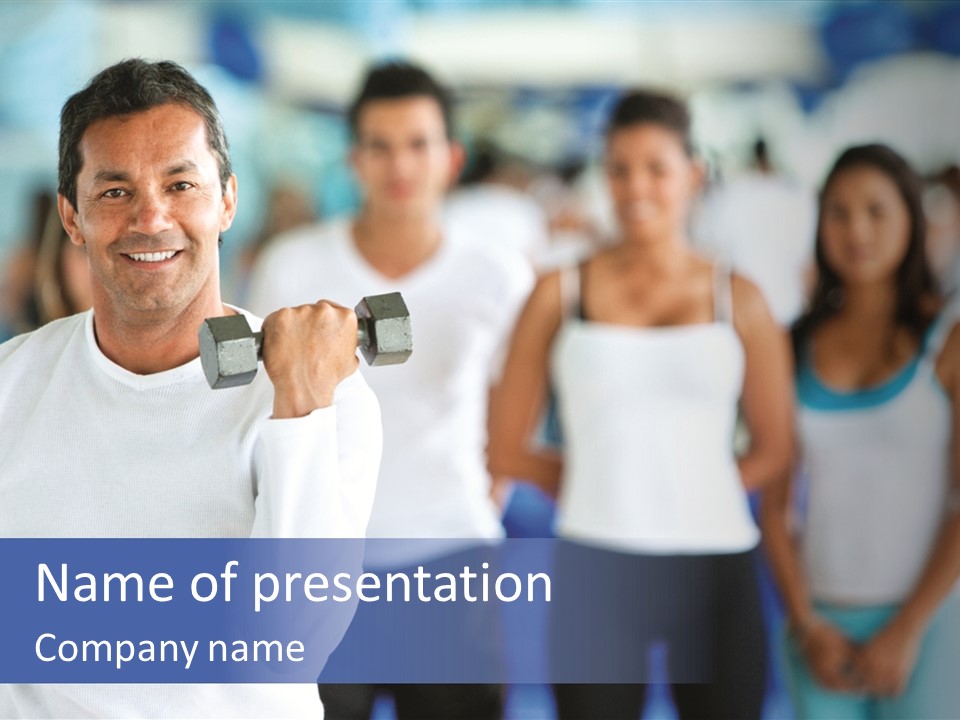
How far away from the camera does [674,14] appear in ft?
7.62

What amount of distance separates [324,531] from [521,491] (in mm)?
1009

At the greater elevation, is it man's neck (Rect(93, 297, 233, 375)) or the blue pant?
man's neck (Rect(93, 297, 233, 375))

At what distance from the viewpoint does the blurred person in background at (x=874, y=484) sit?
6.17 ft

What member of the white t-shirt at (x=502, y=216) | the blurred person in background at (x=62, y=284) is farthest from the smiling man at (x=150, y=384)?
the white t-shirt at (x=502, y=216)

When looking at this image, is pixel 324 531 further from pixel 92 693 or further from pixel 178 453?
pixel 92 693

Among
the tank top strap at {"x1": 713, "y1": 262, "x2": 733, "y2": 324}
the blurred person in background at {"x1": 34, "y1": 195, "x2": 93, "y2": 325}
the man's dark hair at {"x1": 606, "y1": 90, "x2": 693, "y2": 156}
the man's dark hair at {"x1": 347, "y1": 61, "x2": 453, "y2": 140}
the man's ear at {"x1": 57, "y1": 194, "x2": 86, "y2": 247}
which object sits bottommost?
the tank top strap at {"x1": 713, "y1": 262, "x2": 733, "y2": 324}

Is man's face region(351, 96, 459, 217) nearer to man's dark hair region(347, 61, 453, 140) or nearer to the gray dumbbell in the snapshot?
man's dark hair region(347, 61, 453, 140)

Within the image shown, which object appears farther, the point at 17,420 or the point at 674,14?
the point at 674,14

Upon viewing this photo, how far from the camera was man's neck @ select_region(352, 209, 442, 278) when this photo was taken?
180cm

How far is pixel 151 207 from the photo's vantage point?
1090 mm

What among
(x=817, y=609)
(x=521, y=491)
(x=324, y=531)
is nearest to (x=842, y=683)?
(x=817, y=609)

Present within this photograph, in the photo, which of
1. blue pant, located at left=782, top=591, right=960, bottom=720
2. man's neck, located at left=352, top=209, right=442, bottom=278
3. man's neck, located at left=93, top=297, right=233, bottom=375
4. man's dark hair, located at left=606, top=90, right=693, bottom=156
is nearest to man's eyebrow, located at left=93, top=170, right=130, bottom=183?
man's neck, located at left=93, top=297, right=233, bottom=375

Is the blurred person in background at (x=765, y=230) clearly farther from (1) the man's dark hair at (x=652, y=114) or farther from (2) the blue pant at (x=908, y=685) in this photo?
(2) the blue pant at (x=908, y=685)

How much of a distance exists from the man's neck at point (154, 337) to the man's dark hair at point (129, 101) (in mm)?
109
